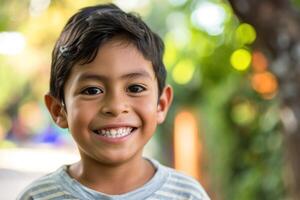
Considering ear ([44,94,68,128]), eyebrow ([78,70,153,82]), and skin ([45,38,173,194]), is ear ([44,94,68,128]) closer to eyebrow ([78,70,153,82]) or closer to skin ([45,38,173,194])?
skin ([45,38,173,194])

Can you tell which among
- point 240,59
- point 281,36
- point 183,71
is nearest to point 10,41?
point 183,71

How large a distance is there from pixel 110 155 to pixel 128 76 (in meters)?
0.23

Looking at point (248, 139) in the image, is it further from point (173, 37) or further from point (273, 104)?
point (173, 37)

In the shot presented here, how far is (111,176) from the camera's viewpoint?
2.51 m

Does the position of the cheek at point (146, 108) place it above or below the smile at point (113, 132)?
above

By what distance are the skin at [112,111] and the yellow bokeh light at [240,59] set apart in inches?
116

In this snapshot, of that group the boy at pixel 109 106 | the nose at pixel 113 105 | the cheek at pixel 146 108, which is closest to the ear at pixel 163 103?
the boy at pixel 109 106

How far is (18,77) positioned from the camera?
16.5 metres

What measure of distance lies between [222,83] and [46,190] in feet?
12.6

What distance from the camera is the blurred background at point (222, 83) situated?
4270 mm

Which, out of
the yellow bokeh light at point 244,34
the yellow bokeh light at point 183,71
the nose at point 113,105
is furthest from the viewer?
the yellow bokeh light at point 183,71

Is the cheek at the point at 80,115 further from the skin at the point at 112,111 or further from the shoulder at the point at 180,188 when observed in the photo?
the shoulder at the point at 180,188

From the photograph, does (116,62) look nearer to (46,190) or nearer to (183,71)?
(46,190)

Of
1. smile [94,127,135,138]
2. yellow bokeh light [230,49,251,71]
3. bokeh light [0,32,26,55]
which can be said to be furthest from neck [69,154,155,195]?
bokeh light [0,32,26,55]
